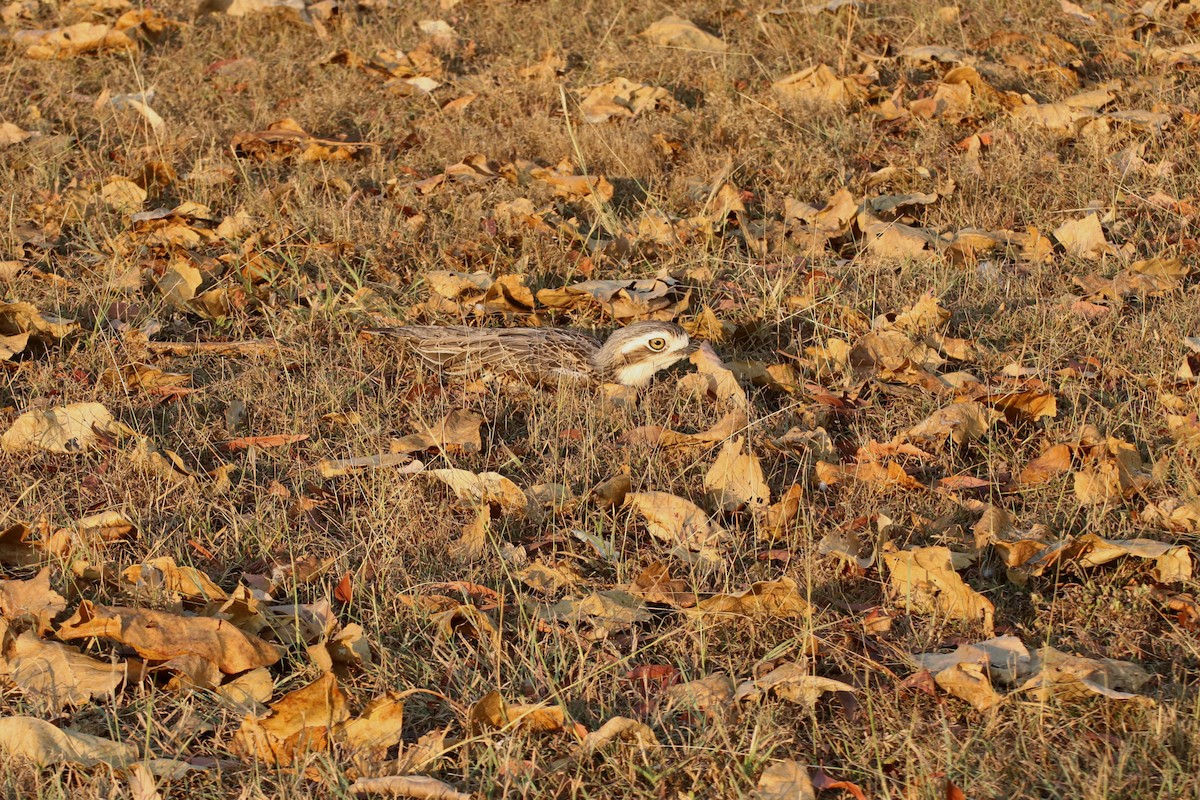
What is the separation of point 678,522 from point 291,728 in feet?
4.27

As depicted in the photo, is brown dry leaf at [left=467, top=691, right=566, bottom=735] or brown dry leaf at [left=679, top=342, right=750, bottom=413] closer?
brown dry leaf at [left=467, top=691, right=566, bottom=735]

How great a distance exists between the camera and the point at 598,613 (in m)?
3.49

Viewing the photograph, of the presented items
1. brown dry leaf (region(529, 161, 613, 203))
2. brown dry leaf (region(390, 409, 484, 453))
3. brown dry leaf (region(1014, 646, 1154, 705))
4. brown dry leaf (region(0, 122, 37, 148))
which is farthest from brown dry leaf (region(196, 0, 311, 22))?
brown dry leaf (region(1014, 646, 1154, 705))

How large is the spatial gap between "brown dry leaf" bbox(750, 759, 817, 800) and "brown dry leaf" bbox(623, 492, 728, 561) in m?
0.90

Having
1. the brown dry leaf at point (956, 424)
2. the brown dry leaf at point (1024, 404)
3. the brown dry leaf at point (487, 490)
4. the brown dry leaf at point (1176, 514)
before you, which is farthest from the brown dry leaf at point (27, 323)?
the brown dry leaf at point (1176, 514)

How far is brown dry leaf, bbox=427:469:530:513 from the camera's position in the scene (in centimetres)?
404

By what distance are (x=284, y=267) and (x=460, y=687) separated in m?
2.97

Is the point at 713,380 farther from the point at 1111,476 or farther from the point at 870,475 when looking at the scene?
the point at 1111,476

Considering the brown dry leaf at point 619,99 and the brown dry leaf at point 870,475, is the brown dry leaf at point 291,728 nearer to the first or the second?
the brown dry leaf at point 870,475

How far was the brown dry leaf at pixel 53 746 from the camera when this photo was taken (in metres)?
2.97

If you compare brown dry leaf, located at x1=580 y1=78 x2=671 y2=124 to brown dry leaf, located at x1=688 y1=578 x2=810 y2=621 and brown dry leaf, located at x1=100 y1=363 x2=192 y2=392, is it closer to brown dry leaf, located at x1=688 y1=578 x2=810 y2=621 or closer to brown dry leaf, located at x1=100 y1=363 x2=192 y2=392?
brown dry leaf, located at x1=100 y1=363 x2=192 y2=392

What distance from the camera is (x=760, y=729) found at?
3033 mm

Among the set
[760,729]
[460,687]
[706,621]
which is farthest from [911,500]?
[460,687]

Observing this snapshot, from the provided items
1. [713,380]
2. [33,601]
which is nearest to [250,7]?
[713,380]
